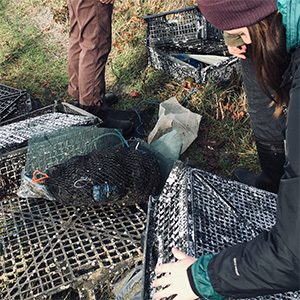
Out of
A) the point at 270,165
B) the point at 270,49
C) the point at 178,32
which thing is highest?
the point at 270,49

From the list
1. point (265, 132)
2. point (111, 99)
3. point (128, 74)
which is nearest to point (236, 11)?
point (265, 132)

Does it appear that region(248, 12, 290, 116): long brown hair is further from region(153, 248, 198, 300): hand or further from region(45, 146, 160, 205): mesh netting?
region(45, 146, 160, 205): mesh netting

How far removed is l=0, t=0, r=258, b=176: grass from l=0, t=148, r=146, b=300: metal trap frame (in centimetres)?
123

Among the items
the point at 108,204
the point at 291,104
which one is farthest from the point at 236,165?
the point at 291,104

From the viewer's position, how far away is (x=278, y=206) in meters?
1.75

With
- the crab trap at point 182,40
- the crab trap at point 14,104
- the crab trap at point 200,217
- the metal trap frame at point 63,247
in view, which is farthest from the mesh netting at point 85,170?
the crab trap at point 182,40

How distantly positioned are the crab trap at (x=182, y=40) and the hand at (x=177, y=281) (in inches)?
134

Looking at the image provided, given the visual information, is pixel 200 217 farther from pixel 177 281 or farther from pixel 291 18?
pixel 291 18

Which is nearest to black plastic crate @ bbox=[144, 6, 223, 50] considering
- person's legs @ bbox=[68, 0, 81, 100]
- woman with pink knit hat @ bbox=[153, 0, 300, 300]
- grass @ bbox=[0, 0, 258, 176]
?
grass @ bbox=[0, 0, 258, 176]

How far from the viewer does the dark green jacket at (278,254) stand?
1686 mm

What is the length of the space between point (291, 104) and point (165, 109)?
2.83 m

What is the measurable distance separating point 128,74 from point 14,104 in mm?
1575

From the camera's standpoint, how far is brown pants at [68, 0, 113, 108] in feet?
13.6

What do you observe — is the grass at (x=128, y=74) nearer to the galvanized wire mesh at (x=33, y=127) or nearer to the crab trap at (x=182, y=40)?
the crab trap at (x=182, y=40)
